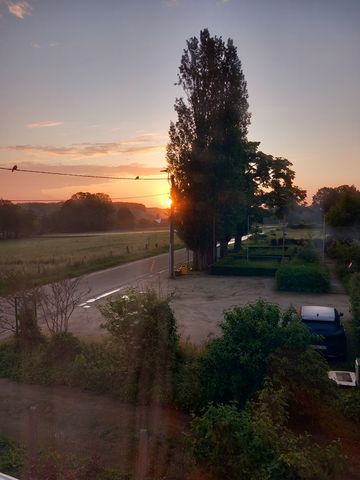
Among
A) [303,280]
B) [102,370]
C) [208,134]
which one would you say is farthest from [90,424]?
[208,134]

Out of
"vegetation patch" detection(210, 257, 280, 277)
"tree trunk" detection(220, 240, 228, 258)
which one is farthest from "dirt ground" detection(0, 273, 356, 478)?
"tree trunk" detection(220, 240, 228, 258)

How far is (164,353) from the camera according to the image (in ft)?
32.6

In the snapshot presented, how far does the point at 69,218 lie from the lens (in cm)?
8044

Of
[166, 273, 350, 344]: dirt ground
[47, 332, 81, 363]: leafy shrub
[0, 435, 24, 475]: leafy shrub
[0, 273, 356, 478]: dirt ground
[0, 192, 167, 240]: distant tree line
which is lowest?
[166, 273, 350, 344]: dirt ground

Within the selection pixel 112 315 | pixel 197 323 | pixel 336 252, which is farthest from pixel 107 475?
pixel 336 252

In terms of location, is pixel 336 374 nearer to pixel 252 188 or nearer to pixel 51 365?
pixel 51 365

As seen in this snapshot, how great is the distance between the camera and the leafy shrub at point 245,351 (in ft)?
27.7

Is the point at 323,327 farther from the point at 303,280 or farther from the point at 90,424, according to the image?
the point at 303,280

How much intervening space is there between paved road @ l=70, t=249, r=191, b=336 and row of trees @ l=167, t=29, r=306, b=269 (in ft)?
13.4

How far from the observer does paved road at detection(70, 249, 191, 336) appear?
1678 cm

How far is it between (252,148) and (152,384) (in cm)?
3604

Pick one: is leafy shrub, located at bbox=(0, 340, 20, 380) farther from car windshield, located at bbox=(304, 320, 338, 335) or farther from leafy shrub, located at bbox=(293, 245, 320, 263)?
leafy shrub, located at bbox=(293, 245, 320, 263)

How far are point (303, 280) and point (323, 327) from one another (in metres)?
11.8

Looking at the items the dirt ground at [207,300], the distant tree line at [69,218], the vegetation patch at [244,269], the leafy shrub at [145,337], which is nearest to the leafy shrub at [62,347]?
Answer: the leafy shrub at [145,337]
